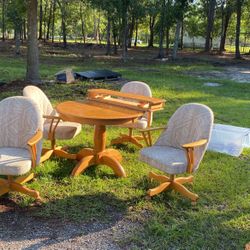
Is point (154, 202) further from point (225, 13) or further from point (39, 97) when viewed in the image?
point (225, 13)

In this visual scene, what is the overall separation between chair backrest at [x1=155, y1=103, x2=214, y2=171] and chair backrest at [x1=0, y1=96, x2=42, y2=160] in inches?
56.8

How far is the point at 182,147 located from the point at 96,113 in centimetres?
108

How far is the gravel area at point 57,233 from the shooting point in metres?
2.99

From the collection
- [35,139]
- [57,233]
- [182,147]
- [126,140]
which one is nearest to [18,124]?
[35,139]

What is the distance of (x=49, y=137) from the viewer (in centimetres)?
464

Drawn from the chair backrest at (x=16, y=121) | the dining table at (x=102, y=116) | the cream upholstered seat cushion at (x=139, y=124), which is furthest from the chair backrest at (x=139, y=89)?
the chair backrest at (x=16, y=121)

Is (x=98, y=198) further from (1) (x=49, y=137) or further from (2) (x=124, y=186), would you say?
(1) (x=49, y=137)

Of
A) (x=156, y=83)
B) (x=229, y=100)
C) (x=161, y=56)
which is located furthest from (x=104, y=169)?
(x=161, y=56)

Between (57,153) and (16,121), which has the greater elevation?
(16,121)

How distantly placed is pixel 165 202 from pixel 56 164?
1.52 m

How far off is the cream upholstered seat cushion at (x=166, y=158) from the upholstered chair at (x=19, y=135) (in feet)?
3.62

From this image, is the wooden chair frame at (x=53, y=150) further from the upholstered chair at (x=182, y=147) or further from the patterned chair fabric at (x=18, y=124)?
the upholstered chair at (x=182, y=147)

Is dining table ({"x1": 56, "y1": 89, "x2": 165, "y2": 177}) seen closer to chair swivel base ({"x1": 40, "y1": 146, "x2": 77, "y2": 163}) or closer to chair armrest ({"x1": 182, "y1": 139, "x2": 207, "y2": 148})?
chair swivel base ({"x1": 40, "y1": 146, "x2": 77, "y2": 163})

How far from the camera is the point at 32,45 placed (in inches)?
377
